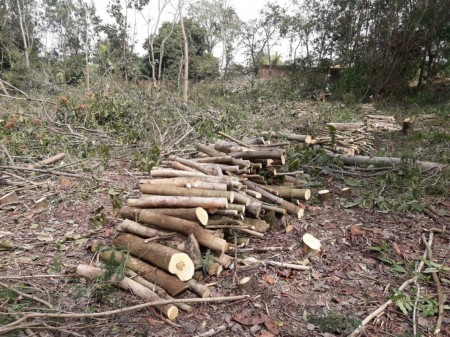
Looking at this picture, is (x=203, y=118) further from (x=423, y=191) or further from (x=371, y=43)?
(x=371, y=43)

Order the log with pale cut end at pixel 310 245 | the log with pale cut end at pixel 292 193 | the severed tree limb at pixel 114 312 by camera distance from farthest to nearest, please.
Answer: the log with pale cut end at pixel 292 193, the log with pale cut end at pixel 310 245, the severed tree limb at pixel 114 312

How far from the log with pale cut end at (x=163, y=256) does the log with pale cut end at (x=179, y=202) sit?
411 millimetres

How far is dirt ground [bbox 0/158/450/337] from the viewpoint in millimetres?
2299

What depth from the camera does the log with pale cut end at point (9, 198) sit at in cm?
405

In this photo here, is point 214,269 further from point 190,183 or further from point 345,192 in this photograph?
point 345,192

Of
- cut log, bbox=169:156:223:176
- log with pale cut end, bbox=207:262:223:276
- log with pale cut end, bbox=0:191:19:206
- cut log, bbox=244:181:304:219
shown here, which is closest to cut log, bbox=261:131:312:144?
cut log, bbox=244:181:304:219

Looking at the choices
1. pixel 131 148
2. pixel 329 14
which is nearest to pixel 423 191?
pixel 131 148

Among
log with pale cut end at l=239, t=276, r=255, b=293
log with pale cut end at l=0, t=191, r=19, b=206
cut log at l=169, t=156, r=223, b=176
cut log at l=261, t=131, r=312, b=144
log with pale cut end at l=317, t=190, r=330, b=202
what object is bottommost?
log with pale cut end at l=239, t=276, r=255, b=293

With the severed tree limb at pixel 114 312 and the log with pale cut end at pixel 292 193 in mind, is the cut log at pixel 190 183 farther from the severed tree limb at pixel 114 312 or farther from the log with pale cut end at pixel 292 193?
the severed tree limb at pixel 114 312

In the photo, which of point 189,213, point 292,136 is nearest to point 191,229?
point 189,213

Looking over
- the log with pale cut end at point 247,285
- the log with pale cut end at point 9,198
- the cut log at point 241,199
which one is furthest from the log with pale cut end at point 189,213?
the log with pale cut end at point 9,198

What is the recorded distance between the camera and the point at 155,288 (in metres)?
2.53

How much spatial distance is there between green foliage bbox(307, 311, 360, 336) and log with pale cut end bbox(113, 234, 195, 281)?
103 cm

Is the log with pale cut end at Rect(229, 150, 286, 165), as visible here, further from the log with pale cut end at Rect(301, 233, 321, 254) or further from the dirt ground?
the log with pale cut end at Rect(301, 233, 321, 254)
